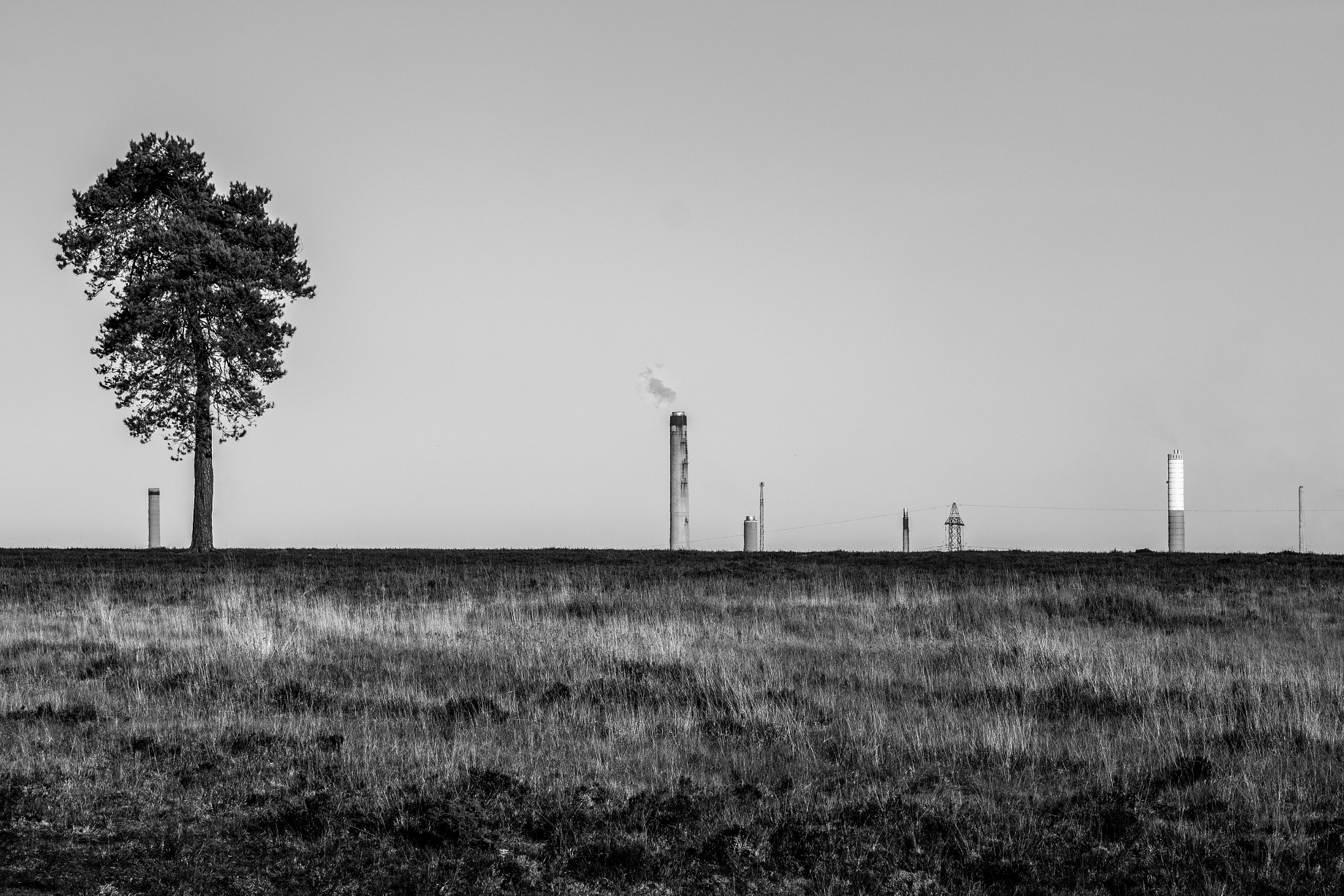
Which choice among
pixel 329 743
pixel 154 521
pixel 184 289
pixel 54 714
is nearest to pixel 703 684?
pixel 329 743

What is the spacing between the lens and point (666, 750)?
31.2ft

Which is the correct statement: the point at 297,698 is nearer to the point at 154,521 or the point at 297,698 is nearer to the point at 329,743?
the point at 329,743

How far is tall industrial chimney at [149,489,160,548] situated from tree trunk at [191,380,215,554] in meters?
13.9

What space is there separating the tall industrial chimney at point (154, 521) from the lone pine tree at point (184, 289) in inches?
546

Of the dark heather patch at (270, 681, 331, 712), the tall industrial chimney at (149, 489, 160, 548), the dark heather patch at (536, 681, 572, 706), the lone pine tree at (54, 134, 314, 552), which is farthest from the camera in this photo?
the tall industrial chimney at (149, 489, 160, 548)

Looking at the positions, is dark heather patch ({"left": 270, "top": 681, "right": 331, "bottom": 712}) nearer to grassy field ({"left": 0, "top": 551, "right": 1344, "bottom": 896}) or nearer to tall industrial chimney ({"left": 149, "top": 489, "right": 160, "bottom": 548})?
grassy field ({"left": 0, "top": 551, "right": 1344, "bottom": 896})

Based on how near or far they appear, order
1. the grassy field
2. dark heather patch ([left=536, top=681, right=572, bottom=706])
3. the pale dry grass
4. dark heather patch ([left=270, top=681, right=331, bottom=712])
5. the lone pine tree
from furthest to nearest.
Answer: the lone pine tree < dark heather patch ([left=536, top=681, right=572, bottom=706]) < dark heather patch ([left=270, top=681, right=331, bottom=712]) < the pale dry grass < the grassy field

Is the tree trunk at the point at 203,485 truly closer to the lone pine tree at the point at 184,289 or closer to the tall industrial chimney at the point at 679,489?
the lone pine tree at the point at 184,289

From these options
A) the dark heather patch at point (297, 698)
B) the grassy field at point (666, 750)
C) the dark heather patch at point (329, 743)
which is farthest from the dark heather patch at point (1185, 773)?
the dark heather patch at point (297, 698)

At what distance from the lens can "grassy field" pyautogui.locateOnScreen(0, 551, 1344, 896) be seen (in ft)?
22.5

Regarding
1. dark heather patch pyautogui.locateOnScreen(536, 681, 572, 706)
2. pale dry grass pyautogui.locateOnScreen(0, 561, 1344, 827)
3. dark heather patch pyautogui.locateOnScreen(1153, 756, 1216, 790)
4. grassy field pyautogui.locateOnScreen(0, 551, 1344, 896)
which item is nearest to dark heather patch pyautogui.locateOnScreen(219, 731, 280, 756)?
grassy field pyautogui.locateOnScreen(0, 551, 1344, 896)

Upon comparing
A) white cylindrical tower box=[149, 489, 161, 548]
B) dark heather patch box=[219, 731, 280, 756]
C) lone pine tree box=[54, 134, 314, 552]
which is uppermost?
lone pine tree box=[54, 134, 314, 552]

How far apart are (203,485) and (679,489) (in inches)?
919

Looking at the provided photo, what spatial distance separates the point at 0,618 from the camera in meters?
18.3
